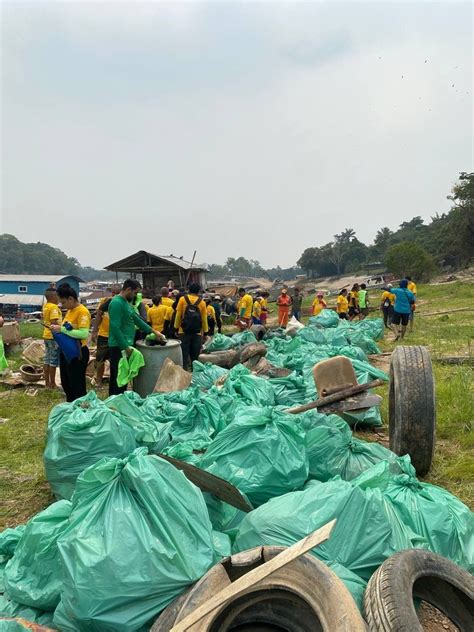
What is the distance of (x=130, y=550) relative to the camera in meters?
1.77

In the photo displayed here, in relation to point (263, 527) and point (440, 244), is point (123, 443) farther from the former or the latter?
point (440, 244)

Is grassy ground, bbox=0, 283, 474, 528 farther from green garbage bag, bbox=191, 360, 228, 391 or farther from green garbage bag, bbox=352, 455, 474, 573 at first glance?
green garbage bag, bbox=191, 360, 228, 391

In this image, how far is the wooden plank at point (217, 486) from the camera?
241cm

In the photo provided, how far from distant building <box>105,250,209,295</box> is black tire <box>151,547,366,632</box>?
768 inches

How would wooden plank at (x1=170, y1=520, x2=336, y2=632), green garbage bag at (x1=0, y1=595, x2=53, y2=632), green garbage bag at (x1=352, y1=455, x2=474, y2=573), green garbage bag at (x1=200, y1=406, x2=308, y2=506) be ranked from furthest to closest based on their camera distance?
green garbage bag at (x1=200, y1=406, x2=308, y2=506) < green garbage bag at (x1=352, y1=455, x2=474, y2=573) < green garbage bag at (x1=0, y1=595, x2=53, y2=632) < wooden plank at (x1=170, y1=520, x2=336, y2=632)

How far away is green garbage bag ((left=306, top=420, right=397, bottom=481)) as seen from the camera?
9.61 ft

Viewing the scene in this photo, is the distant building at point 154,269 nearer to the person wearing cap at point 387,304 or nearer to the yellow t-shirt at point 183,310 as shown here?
the person wearing cap at point 387,304

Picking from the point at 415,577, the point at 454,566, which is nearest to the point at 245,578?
the point at 415,577

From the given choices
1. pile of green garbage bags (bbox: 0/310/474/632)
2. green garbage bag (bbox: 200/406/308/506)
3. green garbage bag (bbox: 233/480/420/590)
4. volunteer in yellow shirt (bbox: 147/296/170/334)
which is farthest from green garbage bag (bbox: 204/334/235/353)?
green garbage bag (bbox: 233/480/420/590)

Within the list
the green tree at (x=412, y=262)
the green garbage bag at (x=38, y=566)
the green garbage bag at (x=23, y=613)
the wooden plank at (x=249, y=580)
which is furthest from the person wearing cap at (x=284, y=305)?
the green tree at (x=412, y=262)

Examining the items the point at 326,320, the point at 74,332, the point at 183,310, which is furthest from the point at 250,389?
the point at 326,320

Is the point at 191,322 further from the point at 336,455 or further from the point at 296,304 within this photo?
the point at 296,304

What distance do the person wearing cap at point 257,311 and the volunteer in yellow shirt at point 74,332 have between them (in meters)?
7.29

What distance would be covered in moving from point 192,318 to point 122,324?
5.91 ft
